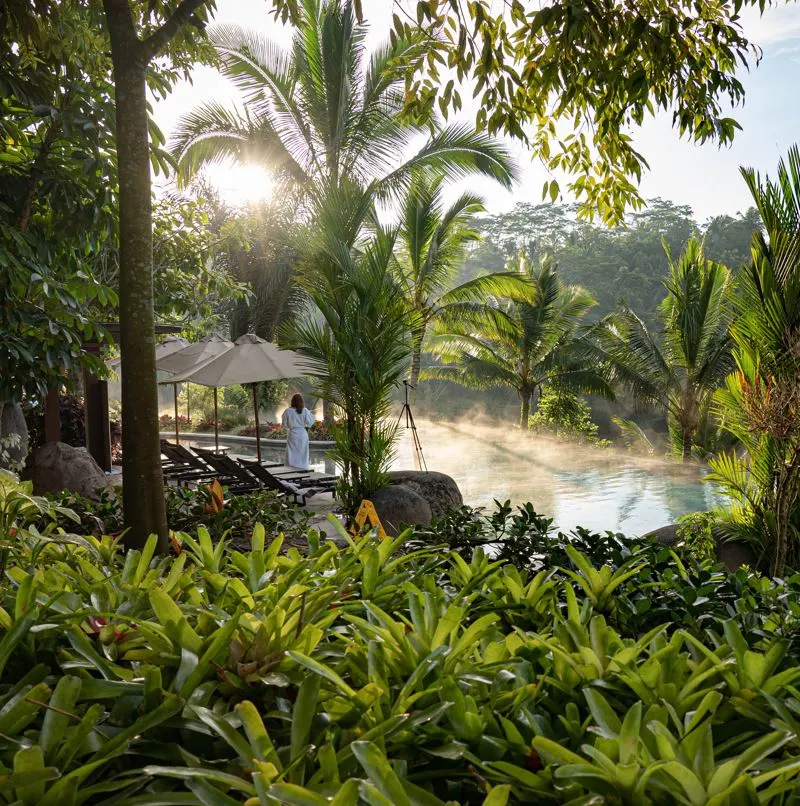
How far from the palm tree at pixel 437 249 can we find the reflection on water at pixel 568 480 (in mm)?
3497

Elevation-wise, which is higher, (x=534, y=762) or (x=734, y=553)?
(x=534, y=762)

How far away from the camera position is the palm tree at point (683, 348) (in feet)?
60.1

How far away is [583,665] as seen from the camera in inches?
58.1

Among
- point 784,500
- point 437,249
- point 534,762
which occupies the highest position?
point 437,249

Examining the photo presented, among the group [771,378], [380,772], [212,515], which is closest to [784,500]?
[771,378]

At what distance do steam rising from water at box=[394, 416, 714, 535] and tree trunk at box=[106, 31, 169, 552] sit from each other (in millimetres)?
5227

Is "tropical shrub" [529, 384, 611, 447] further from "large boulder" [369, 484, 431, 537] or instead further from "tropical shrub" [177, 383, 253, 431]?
"large boulder" [369, 484, 431, 537]

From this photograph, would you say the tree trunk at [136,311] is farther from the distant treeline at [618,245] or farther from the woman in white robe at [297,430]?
the distant treeline at [618,245]

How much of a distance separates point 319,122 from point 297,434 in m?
6.42

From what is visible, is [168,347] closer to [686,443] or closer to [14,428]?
[14,428]

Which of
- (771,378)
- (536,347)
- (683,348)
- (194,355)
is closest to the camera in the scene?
(771,378)

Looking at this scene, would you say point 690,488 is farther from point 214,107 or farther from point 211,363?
point 214,107

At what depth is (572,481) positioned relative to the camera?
52.4 ft

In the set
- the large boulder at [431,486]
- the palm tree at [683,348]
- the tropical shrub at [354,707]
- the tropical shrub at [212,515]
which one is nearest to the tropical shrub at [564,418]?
the palm tree at [683,348]
